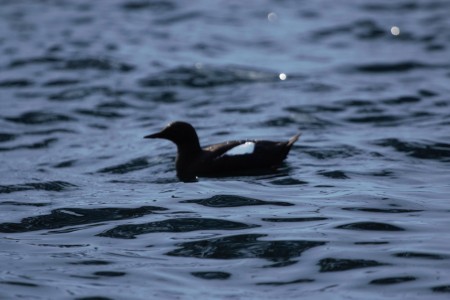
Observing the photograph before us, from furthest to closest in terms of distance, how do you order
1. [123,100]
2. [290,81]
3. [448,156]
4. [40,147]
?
[290,81] → [123,100] → [40,147] → [448,156]

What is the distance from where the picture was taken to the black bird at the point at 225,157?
11500mm

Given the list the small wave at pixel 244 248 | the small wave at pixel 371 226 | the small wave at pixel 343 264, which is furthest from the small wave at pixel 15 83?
the small wave at pixel 343 264

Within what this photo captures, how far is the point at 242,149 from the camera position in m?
11.6

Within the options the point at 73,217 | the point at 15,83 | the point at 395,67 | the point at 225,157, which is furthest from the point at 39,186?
the point at 395,67

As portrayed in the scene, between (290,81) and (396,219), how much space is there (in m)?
8.36

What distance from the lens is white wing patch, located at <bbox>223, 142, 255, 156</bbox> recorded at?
11.5 m

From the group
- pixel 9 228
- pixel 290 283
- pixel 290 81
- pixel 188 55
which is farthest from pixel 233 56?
pixel 290 283

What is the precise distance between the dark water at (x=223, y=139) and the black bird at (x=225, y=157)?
0.27m

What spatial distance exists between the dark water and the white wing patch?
490mm

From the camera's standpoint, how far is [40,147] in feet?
44.1

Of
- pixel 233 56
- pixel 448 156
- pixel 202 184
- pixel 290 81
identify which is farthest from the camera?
pixel 233 56

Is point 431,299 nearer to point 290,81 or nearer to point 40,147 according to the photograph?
point 40,147

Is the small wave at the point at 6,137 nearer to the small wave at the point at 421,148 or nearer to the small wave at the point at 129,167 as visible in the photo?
the small wave at the point at 129,167

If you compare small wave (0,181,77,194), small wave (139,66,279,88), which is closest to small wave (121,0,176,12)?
small wave (139,66,279,88)
